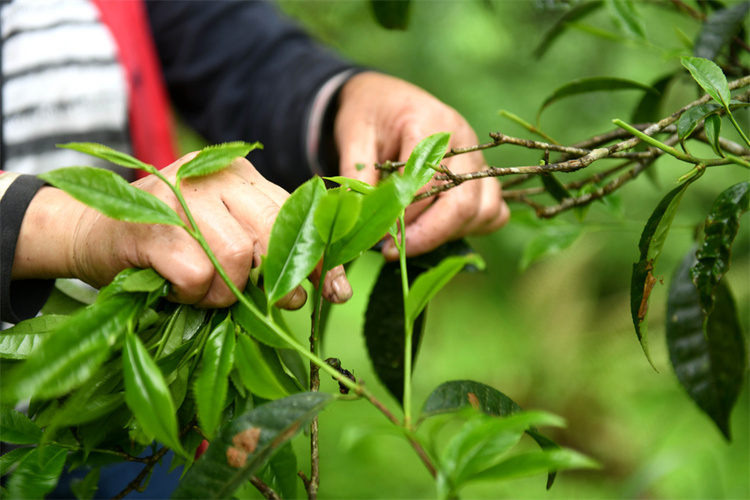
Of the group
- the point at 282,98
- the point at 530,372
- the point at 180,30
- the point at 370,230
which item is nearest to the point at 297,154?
the point at 282,98

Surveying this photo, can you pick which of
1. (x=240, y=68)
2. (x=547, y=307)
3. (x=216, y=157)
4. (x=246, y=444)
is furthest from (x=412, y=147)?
(x=547, y=307)

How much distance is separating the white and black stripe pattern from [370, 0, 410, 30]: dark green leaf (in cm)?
46

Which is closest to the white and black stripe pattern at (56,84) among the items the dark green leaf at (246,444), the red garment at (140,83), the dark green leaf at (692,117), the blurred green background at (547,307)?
the red garment at (140,83)

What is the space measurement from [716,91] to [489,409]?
24cm

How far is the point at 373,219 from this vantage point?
1.05 ft

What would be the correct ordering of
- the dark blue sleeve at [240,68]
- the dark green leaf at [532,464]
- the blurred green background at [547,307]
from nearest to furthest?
the dark green leaf at [532,464] → the dark blue sleeve at [240,68] → the blurred green background at [547,307]

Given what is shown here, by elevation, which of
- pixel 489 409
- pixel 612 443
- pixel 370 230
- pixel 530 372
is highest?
pixel 370 230

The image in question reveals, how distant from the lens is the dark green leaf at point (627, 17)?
1.93ft

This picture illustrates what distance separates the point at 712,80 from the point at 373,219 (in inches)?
9.3

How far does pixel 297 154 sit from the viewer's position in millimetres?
868

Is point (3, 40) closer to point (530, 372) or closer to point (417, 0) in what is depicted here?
point (417, 0)

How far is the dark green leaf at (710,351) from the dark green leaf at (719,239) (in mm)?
179

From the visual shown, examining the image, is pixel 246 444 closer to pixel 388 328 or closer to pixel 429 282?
pixel 429 282

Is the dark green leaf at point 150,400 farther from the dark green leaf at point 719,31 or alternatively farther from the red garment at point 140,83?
the red garment at point 140,83
